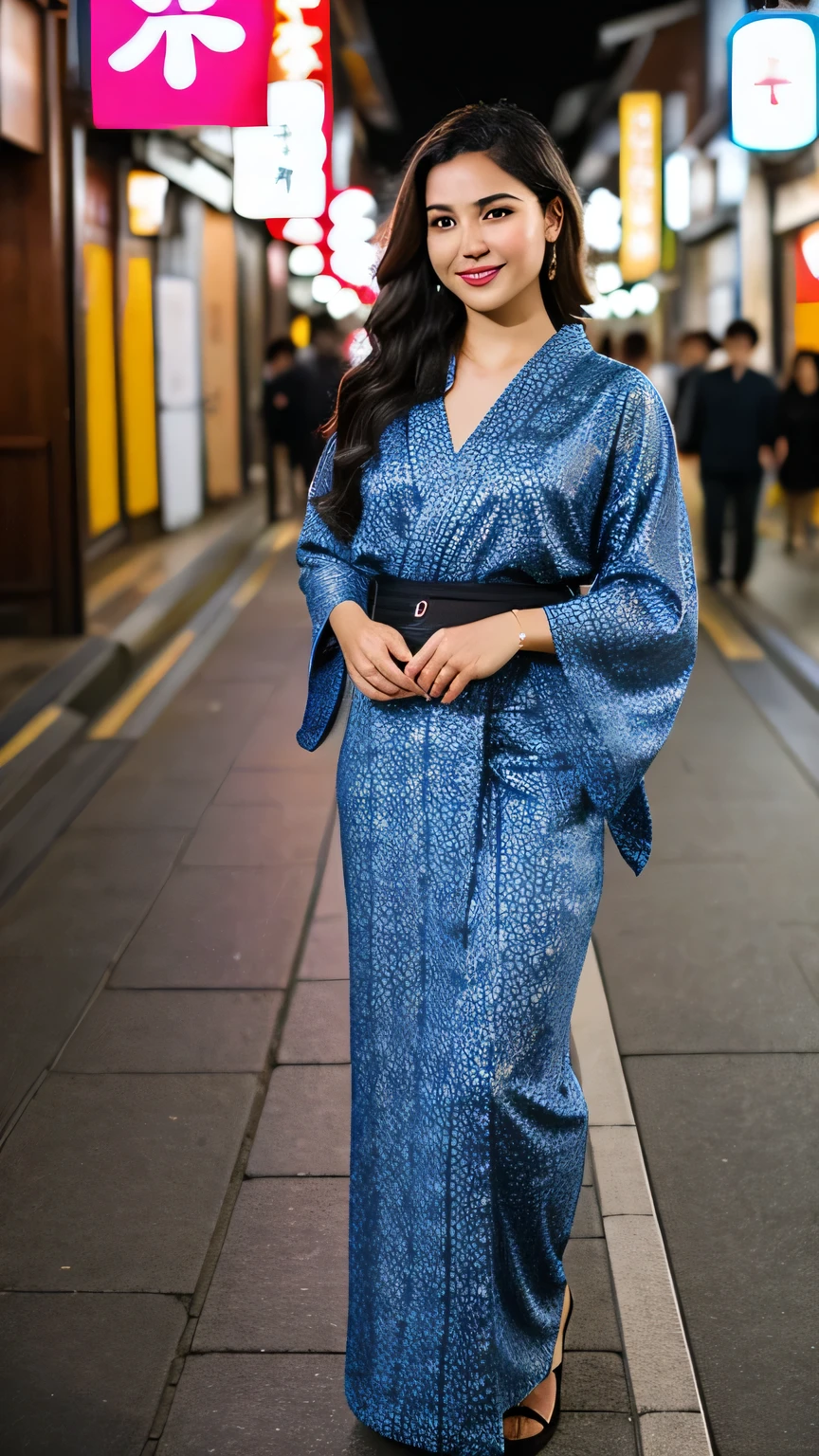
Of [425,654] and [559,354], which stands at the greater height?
[559,354]

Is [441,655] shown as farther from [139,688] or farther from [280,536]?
[280,536]

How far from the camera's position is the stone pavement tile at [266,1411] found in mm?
2496

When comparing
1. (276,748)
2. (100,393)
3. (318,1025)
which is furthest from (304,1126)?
(100,393)

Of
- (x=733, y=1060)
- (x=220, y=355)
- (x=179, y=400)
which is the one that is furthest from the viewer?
(x=220, y=355)

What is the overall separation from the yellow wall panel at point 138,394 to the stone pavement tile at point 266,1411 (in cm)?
1176

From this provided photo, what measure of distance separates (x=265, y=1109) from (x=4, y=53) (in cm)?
610

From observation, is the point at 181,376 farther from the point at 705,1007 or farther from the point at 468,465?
the point at 468,465

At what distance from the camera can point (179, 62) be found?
5.89 meters

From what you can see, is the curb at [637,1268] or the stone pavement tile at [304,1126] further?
the stone pavement tile at [304,1126]

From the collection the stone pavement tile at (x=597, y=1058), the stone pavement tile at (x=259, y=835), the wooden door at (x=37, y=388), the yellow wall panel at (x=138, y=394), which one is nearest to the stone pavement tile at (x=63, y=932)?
the stone pavement tile at (x=259, y=835)

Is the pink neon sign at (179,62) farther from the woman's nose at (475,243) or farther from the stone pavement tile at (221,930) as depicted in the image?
the woman's nose at (475,243)

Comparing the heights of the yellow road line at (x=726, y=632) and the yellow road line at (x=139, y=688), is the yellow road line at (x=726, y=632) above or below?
above

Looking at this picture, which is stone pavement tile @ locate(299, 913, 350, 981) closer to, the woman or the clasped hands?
the woman

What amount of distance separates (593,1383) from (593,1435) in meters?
0.14
